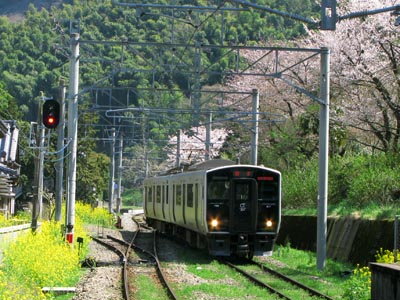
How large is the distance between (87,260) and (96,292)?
217 inches

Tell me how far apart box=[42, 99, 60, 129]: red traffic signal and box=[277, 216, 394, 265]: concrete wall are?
7.32 meters

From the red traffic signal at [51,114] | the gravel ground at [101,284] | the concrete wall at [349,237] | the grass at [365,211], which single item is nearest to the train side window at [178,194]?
the gravel ground at [101,284]

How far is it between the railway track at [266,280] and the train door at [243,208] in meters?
0.93

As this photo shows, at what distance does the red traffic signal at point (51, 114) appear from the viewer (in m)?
17.8

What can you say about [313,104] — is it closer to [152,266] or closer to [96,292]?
[152,266]

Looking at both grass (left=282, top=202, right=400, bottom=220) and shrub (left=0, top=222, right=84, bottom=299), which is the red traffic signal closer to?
shrub (left=0, top=222, right=84, bottom=299)

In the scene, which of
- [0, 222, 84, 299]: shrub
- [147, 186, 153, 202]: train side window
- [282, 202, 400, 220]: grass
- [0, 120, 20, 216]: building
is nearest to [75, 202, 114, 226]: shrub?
[0, 120, 20, 216]: building

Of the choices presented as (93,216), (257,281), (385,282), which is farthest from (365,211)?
(93,216)

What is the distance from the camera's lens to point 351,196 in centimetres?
2416

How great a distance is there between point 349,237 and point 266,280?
4.40m

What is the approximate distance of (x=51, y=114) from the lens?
17.8 metres

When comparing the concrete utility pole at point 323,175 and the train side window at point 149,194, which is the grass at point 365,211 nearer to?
the concrete utility pole at point 323,175

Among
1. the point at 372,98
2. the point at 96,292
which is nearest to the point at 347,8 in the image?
the point at 372,98

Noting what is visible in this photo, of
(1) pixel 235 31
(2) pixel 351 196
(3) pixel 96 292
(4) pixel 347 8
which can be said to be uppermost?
(1) pixel 235 31
